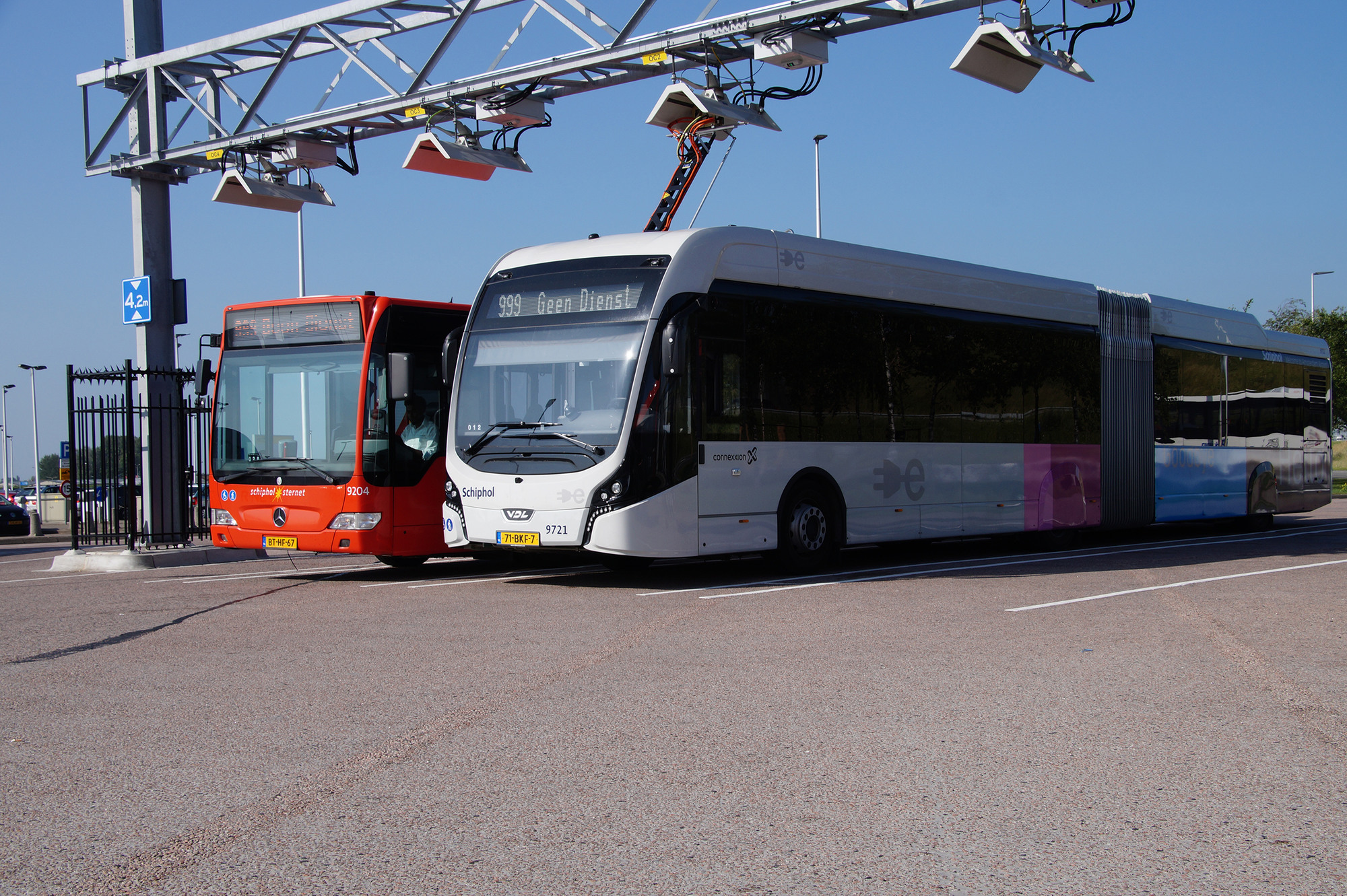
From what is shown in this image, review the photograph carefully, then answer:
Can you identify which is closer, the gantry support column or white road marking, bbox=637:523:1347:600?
white road marking, bbox=637:523:1347:600

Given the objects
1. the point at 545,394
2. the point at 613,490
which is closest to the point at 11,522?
the point at 545,394

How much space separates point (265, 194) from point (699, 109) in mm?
6914

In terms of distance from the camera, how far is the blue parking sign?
17484mm

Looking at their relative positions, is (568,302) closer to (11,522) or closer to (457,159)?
(457,159)

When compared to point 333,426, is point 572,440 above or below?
below

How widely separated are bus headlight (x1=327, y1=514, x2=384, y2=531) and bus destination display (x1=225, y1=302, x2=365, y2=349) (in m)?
1.86

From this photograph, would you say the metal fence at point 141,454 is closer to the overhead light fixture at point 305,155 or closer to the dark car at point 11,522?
the overhead light fixture at point 305,155

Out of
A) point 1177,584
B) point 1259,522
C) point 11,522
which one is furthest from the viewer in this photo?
point 11,522

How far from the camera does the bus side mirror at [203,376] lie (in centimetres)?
1450

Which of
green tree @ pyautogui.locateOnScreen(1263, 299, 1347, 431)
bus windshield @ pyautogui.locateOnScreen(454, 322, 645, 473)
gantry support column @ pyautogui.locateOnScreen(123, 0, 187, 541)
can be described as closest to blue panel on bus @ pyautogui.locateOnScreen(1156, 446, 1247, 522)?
bus windshield @ pyautogui.locateOnScreen(454, 322, 645, 473)

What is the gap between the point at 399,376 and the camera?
12.9 metres

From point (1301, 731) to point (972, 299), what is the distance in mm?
10158

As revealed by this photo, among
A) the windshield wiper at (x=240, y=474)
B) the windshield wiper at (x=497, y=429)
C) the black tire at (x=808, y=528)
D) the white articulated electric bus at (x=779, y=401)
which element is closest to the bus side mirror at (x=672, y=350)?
the white articulated electric bus at (x=779, y=401)

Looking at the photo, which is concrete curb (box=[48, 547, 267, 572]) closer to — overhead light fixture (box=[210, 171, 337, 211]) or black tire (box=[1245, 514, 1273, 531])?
overhead light fixture (box=[210, 171, 337, 211])
